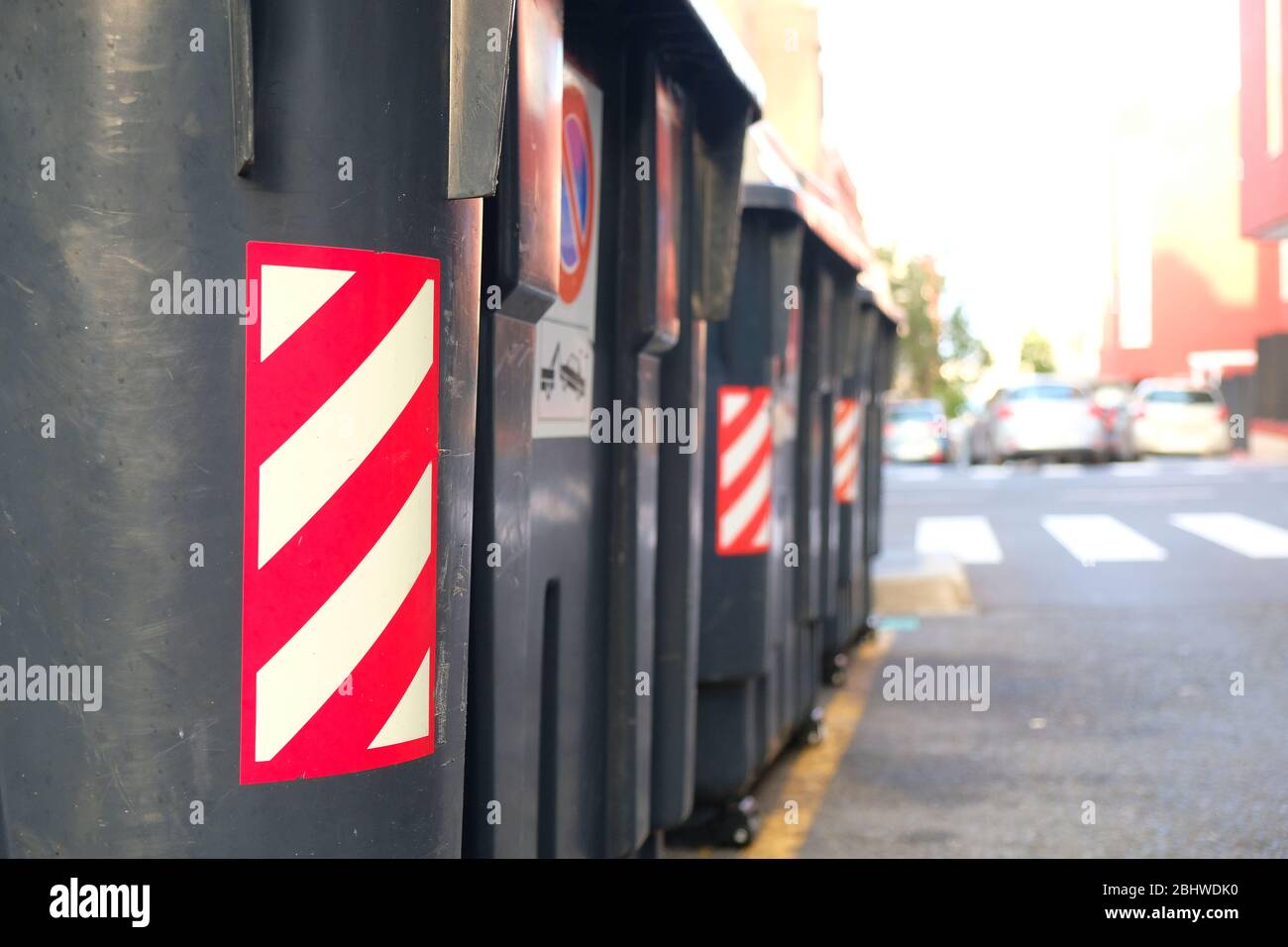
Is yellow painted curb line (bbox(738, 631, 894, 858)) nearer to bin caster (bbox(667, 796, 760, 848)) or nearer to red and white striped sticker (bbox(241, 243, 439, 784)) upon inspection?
bin caster (bbox(667, 796, 760, 848))

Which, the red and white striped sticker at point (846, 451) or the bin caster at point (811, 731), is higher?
the red and white striped sticker at point (846, 451)

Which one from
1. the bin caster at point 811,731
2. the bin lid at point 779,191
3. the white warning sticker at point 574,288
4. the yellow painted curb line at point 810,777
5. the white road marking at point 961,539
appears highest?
the bin lid at point 779,191

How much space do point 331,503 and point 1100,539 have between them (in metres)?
12.9

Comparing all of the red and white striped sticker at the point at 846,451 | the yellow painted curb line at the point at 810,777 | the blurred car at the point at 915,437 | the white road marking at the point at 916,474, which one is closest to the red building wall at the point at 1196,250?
the blurred car at the point at 915,437

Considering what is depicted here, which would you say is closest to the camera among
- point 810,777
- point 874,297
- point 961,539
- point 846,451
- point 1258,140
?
point 810,777

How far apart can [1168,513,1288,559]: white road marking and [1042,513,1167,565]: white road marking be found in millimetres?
579

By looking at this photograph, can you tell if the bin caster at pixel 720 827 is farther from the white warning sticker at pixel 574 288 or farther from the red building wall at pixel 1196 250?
the red building wall at pixel 1196 250

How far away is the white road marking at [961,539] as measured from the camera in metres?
13.6

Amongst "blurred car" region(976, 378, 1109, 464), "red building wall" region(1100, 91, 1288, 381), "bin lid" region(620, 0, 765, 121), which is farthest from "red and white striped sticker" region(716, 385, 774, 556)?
"red building wall" region(1100, 91, 1288, 381)

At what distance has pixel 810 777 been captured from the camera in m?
6.29

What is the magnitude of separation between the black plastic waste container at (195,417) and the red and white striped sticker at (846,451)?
5.80m

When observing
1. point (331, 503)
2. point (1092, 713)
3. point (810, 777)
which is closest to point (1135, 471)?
point (1092, 713)

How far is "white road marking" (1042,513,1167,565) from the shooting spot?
1306 centimetres

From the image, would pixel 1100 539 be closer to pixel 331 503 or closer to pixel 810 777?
pixel 810 777
